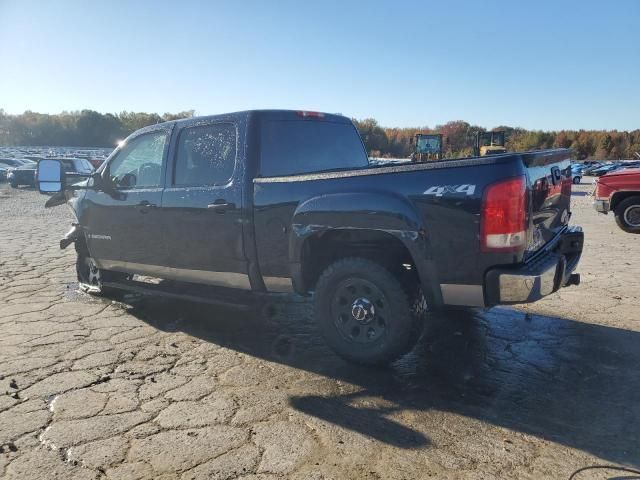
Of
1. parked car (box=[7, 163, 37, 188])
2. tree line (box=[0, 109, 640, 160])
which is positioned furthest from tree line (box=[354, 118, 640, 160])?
parked car (box=[7, 163, 37, 188])

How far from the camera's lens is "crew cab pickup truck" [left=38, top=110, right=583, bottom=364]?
10.4 feet

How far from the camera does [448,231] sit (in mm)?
3225

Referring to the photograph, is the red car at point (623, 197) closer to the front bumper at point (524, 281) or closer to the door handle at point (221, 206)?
the front bumper at point (524, 281)

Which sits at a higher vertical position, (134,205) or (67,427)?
(134,205)

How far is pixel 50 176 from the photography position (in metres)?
5.26

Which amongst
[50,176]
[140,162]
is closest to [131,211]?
[140,162]

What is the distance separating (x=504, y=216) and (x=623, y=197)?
9.51 m

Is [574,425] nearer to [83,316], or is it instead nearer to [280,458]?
[280,458]

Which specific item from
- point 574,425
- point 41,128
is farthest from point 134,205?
point 41,128

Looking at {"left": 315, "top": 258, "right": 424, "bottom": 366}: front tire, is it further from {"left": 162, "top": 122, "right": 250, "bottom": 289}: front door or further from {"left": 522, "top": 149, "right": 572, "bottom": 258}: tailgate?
{"left": 522, "top": 149, "right": 572, "bottom": 258}: tailgate

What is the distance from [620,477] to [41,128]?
11073 cm

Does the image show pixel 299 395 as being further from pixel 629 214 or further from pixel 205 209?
pixel 629 214

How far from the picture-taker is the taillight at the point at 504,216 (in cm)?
306

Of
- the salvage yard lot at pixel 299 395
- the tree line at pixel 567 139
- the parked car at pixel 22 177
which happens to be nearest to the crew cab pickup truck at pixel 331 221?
the salvage yard lot at pixel 299 395
